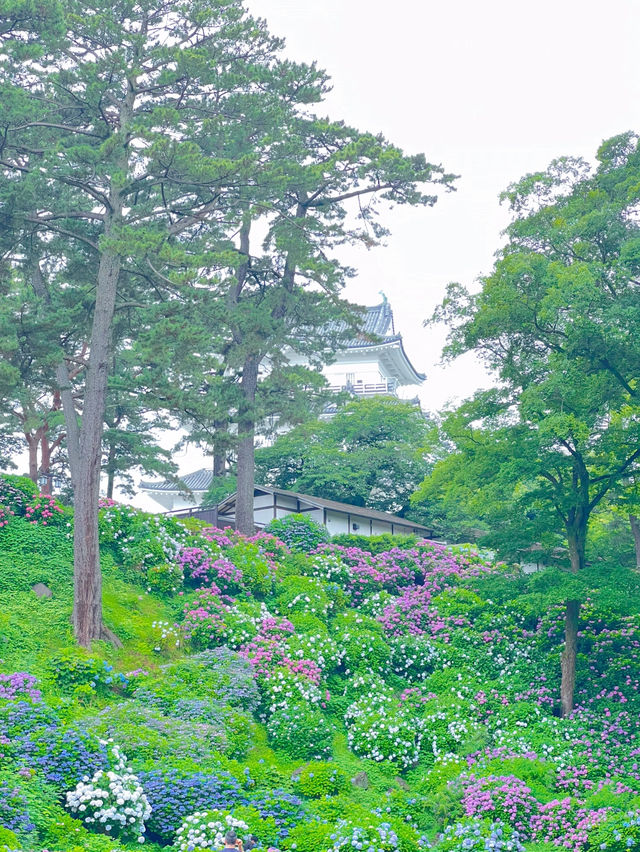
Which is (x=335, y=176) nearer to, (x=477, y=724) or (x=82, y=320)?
(x=82, y=320)

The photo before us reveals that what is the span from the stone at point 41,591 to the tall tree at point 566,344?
8602mm

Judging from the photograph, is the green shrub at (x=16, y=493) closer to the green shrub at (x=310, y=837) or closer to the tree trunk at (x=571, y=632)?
the green shrub at (x=310, y=837)

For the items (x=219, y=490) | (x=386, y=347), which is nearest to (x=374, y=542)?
(x=219, y=490)

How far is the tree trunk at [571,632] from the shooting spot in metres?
17.2

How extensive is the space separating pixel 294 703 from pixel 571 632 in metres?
5.85

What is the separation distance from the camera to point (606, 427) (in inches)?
697

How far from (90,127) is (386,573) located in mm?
12923

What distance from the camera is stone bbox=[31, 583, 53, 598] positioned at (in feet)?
55.4

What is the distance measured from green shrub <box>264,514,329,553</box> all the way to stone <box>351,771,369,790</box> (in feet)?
32.1

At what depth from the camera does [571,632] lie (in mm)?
17625

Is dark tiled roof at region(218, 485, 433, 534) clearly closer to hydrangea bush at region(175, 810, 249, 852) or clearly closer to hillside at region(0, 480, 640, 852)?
hillside at region(0, 480, 640, 852)

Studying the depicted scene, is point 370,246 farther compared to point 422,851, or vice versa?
point 370,246

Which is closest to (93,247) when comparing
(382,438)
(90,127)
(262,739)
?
(90,127)

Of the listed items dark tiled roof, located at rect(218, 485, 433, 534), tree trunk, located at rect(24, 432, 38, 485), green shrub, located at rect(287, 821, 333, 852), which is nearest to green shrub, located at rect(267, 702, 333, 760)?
green shrub, located at rect(287, 821, 333, 852)
